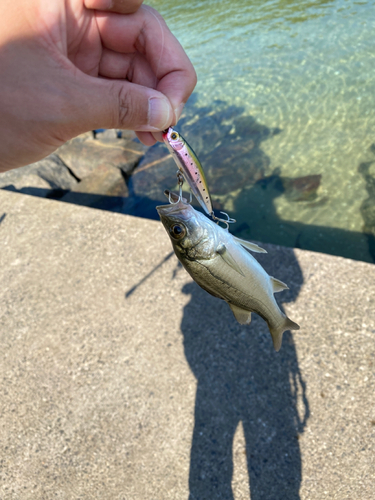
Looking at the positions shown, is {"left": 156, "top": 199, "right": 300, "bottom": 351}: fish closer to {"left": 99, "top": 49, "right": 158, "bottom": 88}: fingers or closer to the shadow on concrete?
{"left": 99, "top": 49, "right": 158, "bottom": 88}: fingers

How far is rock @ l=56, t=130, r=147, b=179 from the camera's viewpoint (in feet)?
30.9

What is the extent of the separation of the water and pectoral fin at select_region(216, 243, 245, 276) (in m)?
5.40

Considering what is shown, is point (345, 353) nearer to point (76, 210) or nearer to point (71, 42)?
point (71, 42)

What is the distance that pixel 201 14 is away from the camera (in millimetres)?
19156

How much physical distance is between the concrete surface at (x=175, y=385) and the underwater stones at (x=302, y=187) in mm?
3867

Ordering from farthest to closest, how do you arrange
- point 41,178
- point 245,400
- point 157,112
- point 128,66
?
point 41,178 < point 245,400 < point 128,66 < point 157,112

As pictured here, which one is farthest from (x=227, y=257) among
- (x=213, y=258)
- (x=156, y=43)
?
(x=156, y=43)

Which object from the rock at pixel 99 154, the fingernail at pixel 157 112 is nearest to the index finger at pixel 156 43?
the fingernail at pixel 157 112

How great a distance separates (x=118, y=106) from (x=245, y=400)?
3384 mm

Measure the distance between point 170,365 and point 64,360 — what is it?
4.90ft

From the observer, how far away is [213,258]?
2299 mm

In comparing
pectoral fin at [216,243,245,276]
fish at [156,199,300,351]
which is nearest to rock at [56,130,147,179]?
fish at [156,199,300,351]

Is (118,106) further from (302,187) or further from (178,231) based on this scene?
(302,187)

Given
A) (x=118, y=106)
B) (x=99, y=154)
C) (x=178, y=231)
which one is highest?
(x=118, y=106)
